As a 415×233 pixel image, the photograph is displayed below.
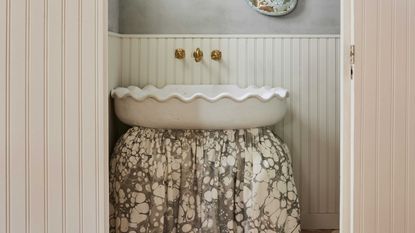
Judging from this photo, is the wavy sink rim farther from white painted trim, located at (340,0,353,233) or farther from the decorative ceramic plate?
white painted trim, located at (340,0,353,233)

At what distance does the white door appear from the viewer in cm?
175

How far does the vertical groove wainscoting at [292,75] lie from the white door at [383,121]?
1393 mm

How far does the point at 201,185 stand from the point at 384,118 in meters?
1.11

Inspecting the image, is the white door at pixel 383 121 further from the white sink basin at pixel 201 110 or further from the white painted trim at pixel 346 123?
the white sink basin at pixel 201 110

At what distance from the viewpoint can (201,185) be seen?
2586 millimetres

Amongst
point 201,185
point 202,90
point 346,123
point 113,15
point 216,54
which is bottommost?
point 201,185

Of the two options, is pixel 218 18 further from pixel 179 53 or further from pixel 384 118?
pixel 384 118

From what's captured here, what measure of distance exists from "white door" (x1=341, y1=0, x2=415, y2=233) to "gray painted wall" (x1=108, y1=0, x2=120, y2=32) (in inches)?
66.5

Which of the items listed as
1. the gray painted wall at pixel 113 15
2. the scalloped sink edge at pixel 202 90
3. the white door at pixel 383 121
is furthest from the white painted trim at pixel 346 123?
the gray painted wall at pixel 113 15

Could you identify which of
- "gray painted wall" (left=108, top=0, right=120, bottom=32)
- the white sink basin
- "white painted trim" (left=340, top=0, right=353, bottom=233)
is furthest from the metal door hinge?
"gray painted wall" (left=108, top=0, right=120, bottom=32)
